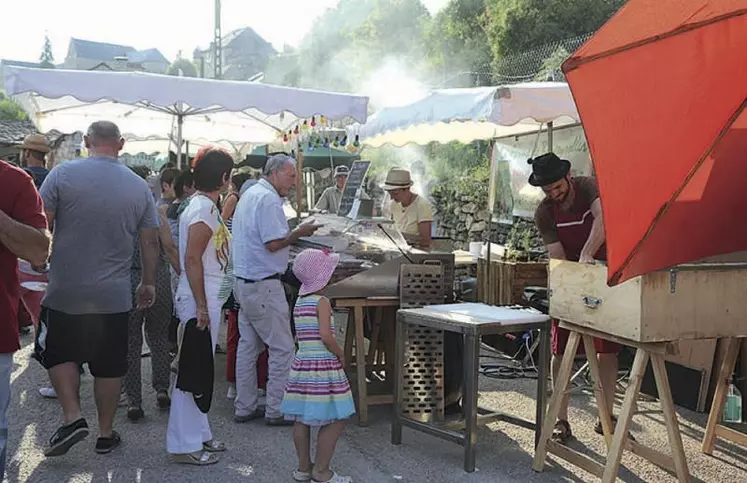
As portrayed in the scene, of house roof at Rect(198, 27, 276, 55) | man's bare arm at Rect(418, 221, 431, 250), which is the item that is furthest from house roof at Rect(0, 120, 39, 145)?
house roof at Rect(198, 27, 276, 55)

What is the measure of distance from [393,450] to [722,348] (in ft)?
8.20

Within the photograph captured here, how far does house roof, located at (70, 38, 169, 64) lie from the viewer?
303 feet

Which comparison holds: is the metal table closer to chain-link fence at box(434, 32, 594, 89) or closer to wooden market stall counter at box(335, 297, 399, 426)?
wooden market stall counter at box(335, 297, 399, 426)

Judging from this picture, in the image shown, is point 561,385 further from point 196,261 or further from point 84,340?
point 84,340

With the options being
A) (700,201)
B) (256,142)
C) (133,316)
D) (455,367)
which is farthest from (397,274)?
(256,142)

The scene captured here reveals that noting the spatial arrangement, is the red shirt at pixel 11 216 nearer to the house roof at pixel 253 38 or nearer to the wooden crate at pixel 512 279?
the wooden crate at pixel 512 279

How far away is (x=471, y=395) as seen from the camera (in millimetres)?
4043

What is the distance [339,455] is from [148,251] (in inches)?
65.3

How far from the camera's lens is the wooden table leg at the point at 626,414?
348 cm

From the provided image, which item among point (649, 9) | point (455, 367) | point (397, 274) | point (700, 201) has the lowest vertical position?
point (455, 367)

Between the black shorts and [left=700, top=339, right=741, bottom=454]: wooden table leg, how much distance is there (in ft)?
11.3

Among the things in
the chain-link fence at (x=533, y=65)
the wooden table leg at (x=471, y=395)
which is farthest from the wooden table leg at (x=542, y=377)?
the chain-link fence at (x=533, y=65)

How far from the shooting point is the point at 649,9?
8.89 feet

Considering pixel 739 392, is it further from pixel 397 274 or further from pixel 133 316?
pixel 133 316
